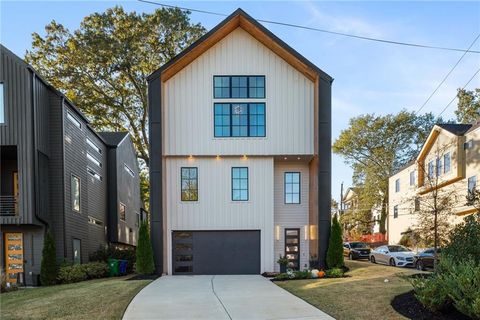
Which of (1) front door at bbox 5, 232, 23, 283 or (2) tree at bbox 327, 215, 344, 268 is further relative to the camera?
(2) tree at bbox 327, 215, 344, 268

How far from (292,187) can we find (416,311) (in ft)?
37.0

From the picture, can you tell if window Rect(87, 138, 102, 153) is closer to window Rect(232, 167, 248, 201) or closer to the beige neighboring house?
window Rect(232, 167, 248, 201)

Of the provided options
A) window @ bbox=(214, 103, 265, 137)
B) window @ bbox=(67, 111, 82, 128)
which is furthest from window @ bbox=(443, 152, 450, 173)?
window @ bbox=(67, 111, 82, 128)

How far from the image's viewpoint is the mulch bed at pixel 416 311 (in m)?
7.20

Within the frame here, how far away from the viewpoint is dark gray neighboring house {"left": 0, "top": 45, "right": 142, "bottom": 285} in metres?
15.2

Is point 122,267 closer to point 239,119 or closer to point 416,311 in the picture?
point 239,119

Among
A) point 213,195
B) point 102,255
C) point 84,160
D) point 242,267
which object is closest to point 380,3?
point 213,195

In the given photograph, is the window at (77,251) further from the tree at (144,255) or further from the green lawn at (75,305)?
the green lawn at (75,305)

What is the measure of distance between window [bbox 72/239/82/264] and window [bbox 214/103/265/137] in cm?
792

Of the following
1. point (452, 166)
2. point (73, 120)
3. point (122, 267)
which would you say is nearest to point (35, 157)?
point (73, 120)

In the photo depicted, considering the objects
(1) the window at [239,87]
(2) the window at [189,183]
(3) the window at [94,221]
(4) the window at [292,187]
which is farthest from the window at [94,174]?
(4) the window at [292,187]

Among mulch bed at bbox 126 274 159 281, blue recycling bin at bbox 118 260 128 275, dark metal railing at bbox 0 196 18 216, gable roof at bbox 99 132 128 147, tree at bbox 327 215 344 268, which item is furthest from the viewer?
gable roof at bbox 99 132 128 147

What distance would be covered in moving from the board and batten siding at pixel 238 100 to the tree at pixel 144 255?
3.70 meters

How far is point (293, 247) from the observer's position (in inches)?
731
